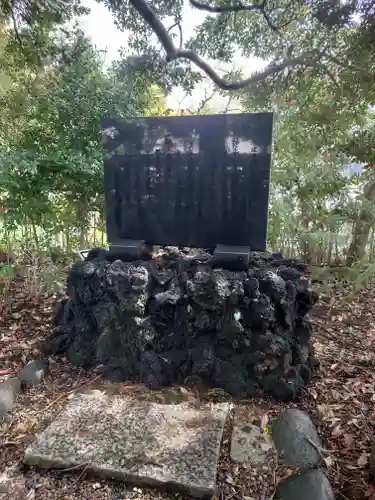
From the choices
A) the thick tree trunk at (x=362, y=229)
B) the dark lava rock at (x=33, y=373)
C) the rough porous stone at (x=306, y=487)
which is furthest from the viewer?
the thick tree trunk at (x=362, y=229)

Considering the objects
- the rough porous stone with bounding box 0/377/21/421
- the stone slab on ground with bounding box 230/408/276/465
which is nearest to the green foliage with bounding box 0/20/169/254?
the rough porous stone with bounding box 0/377/21/421

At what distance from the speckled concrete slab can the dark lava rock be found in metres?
0.34

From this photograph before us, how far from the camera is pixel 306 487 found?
131cm

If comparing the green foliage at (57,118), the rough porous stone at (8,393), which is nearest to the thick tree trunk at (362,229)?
the green foliage at (57,118)

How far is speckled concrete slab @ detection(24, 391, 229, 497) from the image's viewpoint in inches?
54.4

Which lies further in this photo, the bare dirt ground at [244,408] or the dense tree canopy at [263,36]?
the dense tree canopy at [263,36]

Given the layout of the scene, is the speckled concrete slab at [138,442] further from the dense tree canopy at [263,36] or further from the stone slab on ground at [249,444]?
the dense tree canopy at [263,36]

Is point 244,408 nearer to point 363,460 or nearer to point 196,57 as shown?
point 363,460

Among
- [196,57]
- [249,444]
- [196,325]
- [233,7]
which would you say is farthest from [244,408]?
[233,7]

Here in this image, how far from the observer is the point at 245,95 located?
2.97 meters

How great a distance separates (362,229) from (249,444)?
9.99ft

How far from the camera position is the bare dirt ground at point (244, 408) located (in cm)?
136

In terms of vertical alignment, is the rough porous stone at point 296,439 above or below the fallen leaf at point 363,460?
above

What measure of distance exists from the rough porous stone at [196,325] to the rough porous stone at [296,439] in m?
0.25
